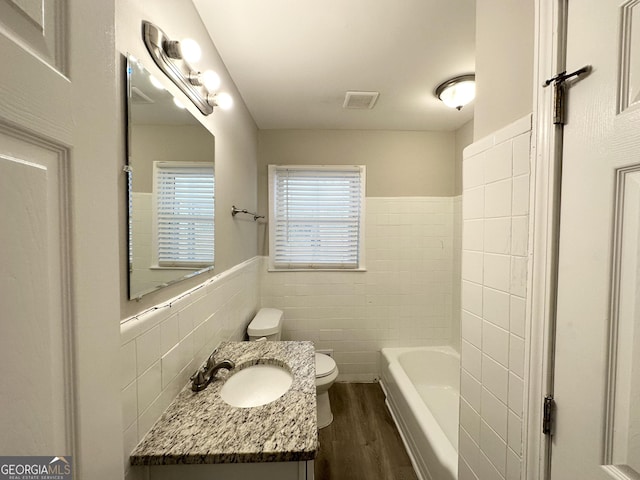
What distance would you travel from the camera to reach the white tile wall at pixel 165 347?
2.47 feet

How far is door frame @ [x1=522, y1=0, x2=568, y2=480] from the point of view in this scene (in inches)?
27.9

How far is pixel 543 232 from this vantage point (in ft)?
2.41

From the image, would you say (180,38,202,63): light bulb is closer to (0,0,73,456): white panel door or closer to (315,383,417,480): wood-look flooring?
(0,0,73,456): white panel door

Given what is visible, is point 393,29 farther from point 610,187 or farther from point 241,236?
point 241,236

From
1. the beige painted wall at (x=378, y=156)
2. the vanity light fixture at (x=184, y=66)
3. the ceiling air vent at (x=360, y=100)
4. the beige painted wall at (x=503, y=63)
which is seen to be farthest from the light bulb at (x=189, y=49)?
the beige painted wall at (x=378, y=156)

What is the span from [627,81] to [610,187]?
0.22 m

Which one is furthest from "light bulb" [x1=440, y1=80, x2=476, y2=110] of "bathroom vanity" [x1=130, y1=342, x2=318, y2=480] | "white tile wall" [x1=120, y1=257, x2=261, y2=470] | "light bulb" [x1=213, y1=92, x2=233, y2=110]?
"bathroom vanity" [x1=130, y1=342, x2=318, y2=480]

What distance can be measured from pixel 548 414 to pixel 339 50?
1.82 m

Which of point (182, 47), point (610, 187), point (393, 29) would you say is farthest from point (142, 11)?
point (610, 187)

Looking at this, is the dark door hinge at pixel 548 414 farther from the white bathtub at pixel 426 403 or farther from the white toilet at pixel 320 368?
the white toilet at pixel 320 368

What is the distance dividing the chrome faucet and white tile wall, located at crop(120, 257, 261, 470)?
0.05 m

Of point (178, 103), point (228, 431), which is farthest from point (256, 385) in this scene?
point (178, 103)

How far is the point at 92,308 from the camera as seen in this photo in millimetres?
455

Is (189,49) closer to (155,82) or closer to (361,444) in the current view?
(155,82)
